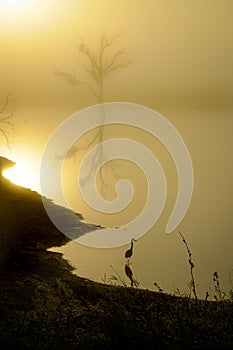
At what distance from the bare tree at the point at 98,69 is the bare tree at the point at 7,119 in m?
0.16

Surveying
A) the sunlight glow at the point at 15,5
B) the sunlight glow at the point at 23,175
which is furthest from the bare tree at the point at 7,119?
the sunlight glow at the point at 15,5

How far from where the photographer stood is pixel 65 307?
1594 mm

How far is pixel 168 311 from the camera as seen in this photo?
1.62m

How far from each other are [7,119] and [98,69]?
0.32 metres

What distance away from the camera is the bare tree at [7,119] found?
162cm

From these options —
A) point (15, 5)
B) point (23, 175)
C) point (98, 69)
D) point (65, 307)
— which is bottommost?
point (65, 307)

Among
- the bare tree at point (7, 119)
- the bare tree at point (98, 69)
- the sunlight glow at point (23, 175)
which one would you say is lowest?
the sunlight glow at point (23, 175)

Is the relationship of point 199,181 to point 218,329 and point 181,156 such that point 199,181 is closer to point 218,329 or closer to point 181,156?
point 181,156

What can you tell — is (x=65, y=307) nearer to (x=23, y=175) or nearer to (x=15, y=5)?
(x=23, y=175)

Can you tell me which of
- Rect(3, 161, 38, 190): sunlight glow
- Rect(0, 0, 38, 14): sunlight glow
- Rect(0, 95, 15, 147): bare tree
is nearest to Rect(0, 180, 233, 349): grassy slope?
Rect(3, 161, 38, 190): sunlight glow

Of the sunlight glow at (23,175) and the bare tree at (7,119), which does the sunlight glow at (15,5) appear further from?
the sunlight glow at (23,175)

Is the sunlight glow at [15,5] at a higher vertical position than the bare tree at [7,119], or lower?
higher

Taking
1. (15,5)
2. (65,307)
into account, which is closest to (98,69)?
(15,5)

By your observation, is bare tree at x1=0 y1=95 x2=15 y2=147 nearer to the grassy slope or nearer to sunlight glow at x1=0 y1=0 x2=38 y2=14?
the grassy slope
